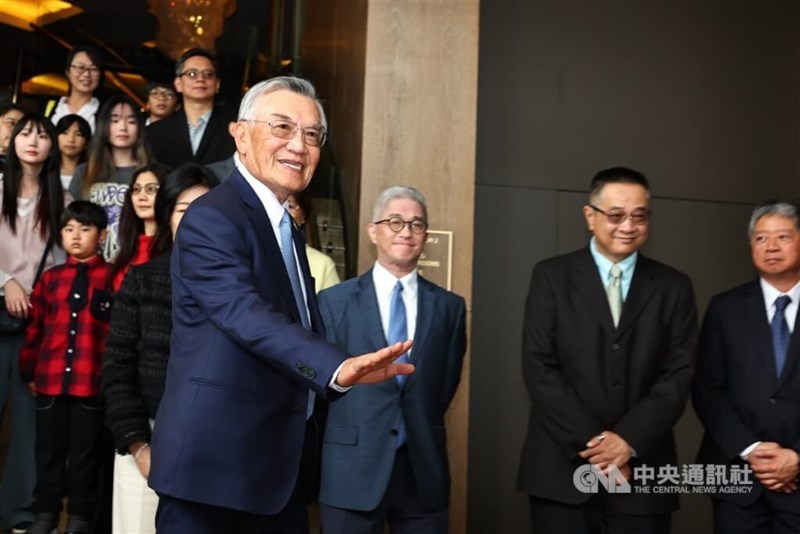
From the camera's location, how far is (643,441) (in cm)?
394

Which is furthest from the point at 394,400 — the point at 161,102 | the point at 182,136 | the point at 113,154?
the point at 161,102

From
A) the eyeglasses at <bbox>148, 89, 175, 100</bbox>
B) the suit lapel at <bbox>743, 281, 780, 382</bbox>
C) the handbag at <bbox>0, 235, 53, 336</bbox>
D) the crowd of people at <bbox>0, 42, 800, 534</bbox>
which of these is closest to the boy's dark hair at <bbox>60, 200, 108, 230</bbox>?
the crowd of people at <bbox>0, 42, 800, 534</bbox>

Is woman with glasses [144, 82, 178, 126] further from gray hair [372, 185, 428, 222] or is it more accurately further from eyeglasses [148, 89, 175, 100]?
gray hair [372, 185, 428, 222]

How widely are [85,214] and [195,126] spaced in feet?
3.74

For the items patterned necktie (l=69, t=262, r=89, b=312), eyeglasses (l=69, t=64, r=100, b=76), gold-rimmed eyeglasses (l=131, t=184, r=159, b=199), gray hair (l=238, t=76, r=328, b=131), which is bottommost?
patterned necktie (l=69, t=262, r=89, b=312)

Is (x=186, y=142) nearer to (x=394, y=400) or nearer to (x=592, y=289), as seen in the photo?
(x=394, y=400)

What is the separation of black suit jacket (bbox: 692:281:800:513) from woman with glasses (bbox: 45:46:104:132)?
3.68 meters

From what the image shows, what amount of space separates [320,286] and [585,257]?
1164 millimetres

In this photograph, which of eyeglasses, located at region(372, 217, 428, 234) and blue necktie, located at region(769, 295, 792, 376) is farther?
blue necktie, located at region(769, 295, 792, 376)

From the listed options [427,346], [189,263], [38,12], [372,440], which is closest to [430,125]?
[427,346]

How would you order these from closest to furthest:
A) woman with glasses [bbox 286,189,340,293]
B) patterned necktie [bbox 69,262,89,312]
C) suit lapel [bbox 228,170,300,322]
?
suit lapel [bbox 228,170,300,322] < patterned necktie [bbox 69,262,89,312] < woman with glasses [bbox 286,189,340,293]

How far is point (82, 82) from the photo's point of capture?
20.1 ft

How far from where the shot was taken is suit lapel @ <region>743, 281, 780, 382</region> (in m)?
4.29

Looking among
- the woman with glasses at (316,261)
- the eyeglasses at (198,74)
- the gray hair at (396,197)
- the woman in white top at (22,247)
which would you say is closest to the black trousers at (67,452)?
the woman in white top at (22,247)
